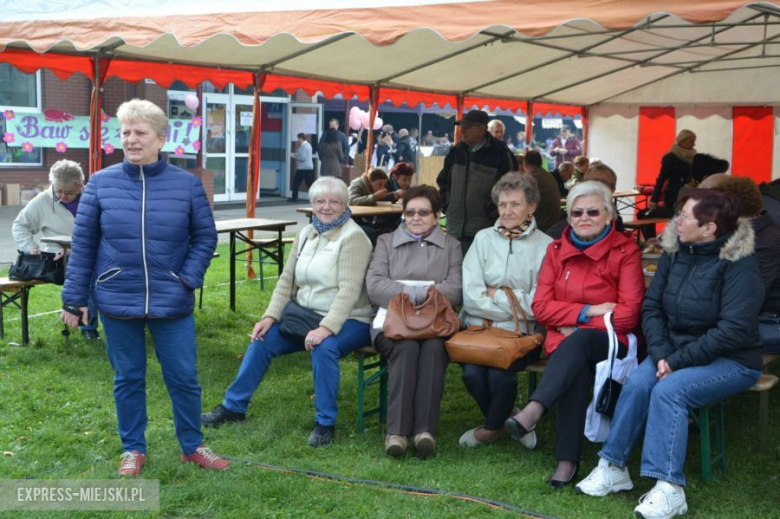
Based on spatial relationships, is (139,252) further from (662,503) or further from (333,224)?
(662,503)

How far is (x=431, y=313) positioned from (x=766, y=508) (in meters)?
1.83

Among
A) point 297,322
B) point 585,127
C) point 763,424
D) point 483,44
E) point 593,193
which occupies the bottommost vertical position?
point 763,424

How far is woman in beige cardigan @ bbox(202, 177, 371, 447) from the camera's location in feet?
16.3

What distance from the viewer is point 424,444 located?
4.52 m

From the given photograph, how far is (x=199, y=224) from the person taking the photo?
412 cm

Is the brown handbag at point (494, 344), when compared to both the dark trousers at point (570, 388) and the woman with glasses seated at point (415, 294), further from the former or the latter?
the dark trousers at point (570, 388)

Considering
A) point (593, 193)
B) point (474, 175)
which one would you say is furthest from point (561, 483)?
point (474, 175)

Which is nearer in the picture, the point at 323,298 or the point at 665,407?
the point at 665,407

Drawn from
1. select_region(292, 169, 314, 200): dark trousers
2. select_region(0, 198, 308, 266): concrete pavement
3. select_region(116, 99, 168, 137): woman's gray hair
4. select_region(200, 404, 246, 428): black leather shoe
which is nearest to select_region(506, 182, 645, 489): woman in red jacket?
select_region(200, 404, 246, 428): black leather shoe

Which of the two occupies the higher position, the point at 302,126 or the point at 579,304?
the point at 302,126

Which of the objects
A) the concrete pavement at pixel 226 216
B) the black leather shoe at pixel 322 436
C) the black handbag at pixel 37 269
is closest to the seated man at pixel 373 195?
the concrete pavement at pixel 226 216

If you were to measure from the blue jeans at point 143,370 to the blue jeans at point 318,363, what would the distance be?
0.76 metres

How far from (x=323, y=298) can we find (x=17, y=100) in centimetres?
1315

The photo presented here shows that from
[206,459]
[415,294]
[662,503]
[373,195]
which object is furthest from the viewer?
[373,195]
